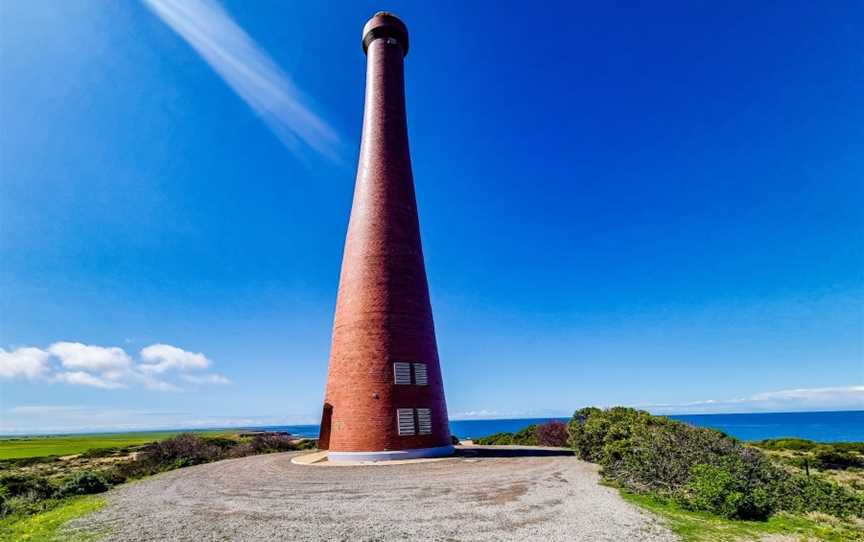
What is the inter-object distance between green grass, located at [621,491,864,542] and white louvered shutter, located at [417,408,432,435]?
415 inches

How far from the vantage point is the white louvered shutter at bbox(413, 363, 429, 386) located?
61.4 feet

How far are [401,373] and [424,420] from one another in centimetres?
222

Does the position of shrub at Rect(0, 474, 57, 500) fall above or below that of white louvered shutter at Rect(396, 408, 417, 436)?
below

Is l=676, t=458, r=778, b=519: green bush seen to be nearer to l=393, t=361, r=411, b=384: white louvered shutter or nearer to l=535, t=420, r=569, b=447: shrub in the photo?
l=393, t=361, r=411, b=384: white louvered shutter

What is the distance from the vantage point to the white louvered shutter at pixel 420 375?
61.4 ft

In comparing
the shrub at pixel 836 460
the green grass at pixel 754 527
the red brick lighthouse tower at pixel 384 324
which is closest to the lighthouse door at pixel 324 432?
the red brick lighthouse tower at pixel 384 324

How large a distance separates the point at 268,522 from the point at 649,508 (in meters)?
7.67

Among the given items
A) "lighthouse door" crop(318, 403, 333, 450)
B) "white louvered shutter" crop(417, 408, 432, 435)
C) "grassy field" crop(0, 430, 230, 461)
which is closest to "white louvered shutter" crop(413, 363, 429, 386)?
"white louvered shutter" crop(417, 408, 432, 435)

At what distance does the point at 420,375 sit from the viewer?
62.0ft

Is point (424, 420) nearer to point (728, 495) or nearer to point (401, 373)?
point (401, 373)

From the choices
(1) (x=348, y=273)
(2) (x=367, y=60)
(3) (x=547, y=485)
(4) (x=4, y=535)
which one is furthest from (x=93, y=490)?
(2) (x=367, y=60)

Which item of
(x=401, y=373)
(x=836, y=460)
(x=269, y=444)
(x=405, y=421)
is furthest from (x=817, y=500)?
(x=269, y=444)

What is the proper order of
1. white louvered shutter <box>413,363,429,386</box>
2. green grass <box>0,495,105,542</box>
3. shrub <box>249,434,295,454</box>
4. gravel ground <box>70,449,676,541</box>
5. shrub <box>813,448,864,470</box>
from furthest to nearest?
shrub <box>249,434,295,454</box>
shrub <box>813,448,864,470</box>
white louvered shutter <box>413,363,429,386</box>
green grass <box>0,495,105,542</box>
gravel ground <box>70,449,676,541</box>

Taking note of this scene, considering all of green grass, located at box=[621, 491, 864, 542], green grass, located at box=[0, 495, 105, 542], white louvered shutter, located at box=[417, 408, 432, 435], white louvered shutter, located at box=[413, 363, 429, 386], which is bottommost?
green grass, located at box=[621, 491, 864, 542]
